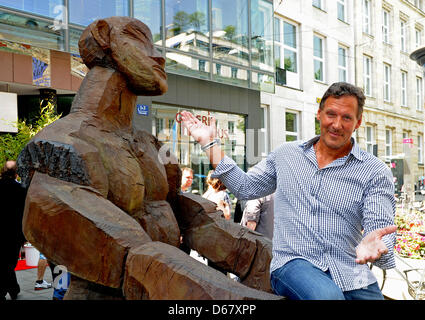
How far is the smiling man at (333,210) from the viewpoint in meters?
1.71

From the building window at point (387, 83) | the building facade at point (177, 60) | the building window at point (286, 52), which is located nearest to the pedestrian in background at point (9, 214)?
the building facade at point (177, 60)

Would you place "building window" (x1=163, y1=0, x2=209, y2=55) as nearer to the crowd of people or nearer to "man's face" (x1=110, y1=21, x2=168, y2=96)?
the crowd of people

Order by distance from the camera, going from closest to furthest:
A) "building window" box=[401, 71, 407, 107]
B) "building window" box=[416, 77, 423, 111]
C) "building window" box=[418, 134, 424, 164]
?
"building window" box=[401, 71, 407, 107]
"building window" box=[416, 77, 423, 111]
"building window" box=[418, 134, 424, 164]

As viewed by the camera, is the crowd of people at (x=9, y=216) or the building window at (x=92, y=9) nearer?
the crowd of people at (x=9, y=216)

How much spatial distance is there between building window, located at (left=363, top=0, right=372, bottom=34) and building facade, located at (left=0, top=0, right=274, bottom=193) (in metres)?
4.54

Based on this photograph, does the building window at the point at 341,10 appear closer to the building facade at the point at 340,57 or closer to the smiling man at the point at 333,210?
the building facade at the point at 340,57

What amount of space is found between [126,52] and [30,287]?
453cm

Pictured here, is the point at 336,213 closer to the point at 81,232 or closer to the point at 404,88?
the point at 81,232

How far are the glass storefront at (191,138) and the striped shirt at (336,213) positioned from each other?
6.66 meters

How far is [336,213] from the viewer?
1.77 metres

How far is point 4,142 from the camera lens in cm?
689

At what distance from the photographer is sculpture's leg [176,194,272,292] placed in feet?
7.11

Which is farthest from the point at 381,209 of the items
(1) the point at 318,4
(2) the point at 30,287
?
(1) the point at 318,4

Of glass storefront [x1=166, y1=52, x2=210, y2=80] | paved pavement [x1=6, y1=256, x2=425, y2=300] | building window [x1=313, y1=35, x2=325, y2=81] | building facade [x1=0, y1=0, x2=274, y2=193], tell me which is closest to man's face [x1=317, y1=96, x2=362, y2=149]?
paved pavement [x1=6, y1=256, x2=425, y2=300]
